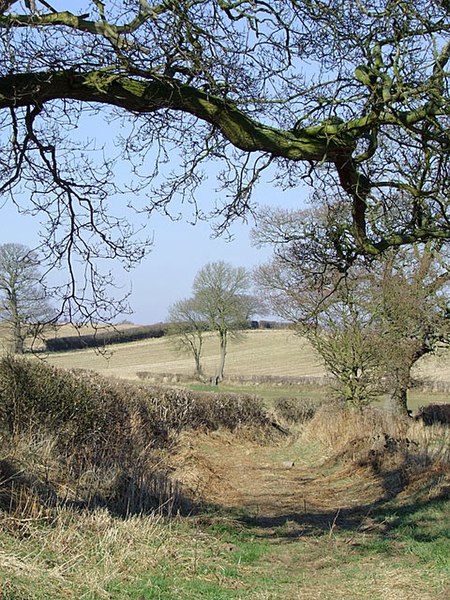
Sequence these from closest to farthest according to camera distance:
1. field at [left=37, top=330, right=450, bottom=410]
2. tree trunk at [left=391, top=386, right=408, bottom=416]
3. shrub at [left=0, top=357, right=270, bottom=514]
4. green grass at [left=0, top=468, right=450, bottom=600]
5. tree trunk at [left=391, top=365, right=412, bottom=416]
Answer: green grass at [left=0, top=468, right=450, bottom=600] < shrub at [left=0, top=357, right=270, bottom=514] < tree trunk at [left=391, top=365, right=412, bottom=416] < tree trunk at [left=391, top=386, right=408, bottom=416] < field at [left=37, top=330, right=450, bottom=410]

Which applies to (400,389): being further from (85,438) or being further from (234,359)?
(234,359)

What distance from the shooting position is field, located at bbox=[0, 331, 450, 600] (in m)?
6.27

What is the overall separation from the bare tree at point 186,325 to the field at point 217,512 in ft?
108

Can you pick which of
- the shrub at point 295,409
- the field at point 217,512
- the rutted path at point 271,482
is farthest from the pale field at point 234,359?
the field at point 217,512

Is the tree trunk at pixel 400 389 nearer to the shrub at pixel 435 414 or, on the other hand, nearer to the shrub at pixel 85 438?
→ the shrub at pixel 435 414

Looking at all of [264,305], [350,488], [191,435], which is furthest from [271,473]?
[264,305]

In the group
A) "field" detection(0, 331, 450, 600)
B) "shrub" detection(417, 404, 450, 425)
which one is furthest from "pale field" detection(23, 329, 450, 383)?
"field" detection(0, 331, 450, 600)

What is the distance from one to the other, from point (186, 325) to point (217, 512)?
42.7 meters

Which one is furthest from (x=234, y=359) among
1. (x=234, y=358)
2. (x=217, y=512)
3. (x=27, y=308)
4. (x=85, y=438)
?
(x=27, y=308)

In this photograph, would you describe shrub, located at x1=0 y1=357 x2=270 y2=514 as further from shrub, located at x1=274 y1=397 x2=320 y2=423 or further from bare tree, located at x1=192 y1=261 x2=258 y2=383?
bare tree, located at x1=192 y1=261 x2=258 y2=383

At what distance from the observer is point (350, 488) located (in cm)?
1330

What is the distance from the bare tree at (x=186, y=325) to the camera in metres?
52.7

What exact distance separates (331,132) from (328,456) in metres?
12.0

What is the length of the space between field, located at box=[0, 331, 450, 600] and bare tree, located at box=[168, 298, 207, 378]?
1295 inches
